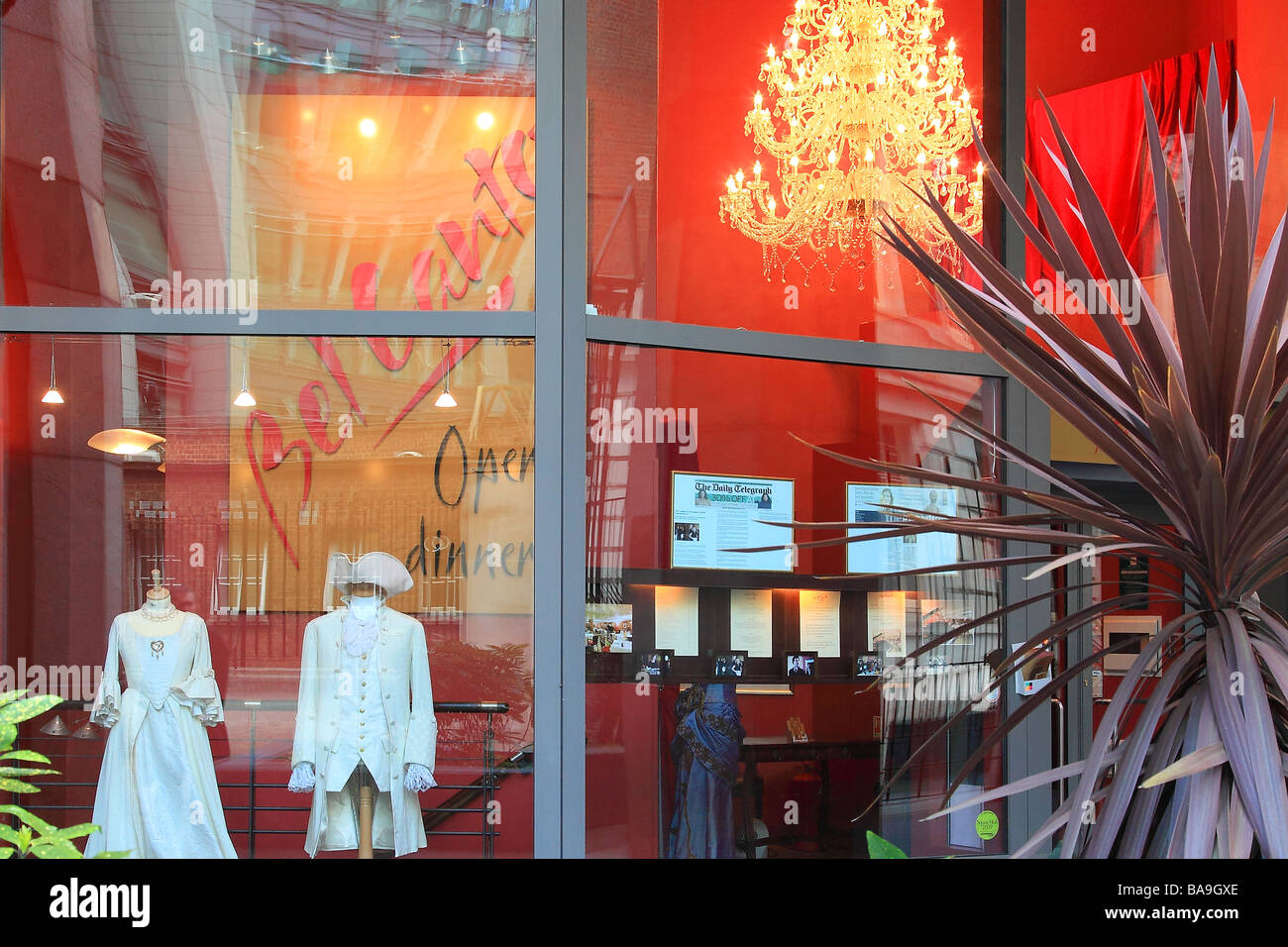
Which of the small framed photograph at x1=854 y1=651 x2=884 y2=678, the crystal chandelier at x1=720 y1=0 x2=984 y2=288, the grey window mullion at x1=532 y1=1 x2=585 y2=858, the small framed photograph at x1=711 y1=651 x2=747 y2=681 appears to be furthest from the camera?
the crystal chandelier at x1=720 y1=0 x2=984 y2=288

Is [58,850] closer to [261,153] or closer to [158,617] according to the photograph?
[158,617]

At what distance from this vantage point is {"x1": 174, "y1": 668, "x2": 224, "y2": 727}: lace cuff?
2.69 m

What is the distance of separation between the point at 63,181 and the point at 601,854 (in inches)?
90.3

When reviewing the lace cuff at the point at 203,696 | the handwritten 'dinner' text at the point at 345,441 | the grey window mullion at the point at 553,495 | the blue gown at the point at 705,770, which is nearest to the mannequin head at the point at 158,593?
the lace cuff at the point at 203,696

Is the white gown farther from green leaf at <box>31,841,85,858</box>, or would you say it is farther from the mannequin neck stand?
green leaf at <box>31,841,85,858</box>

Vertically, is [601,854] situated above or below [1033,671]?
below

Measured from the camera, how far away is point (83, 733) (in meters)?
2.64

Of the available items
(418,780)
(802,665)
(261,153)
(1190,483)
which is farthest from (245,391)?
(1190,483)

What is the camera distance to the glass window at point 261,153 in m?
2.71

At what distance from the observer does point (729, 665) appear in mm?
2873

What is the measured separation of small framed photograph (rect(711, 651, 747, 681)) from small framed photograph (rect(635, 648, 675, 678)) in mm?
150

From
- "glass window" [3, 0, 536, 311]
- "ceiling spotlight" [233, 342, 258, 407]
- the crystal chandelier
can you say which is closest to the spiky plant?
"glass window" [3, 0, 536, 311]
